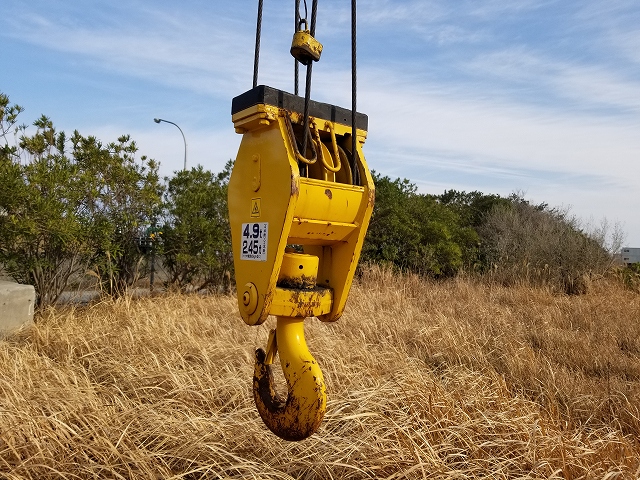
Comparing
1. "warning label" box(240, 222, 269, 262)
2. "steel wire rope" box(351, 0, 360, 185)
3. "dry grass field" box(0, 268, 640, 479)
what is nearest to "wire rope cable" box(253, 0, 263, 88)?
"steel wire rope" box(351, 0, 360, 185)

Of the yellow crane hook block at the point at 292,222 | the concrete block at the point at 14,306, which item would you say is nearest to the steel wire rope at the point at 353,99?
the yellow crane hook block at the point at 292,222

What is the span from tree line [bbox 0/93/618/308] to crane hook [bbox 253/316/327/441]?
494 cm

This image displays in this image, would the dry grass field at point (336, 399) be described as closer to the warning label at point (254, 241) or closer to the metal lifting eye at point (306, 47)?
the warning label at point (254, 241)

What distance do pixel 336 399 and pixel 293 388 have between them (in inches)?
73.2

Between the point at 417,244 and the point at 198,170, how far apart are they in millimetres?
4627

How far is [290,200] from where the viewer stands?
162 centimetres

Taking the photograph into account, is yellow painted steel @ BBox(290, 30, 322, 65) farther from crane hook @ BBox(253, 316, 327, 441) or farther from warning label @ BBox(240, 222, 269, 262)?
crane hook @ BBox(253, 316, 327, 441)

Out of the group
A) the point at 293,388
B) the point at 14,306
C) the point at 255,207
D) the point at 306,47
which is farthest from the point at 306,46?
the point at 14,306

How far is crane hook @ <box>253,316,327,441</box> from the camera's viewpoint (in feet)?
5.83

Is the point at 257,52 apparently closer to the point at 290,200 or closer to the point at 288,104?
the point at 288,104

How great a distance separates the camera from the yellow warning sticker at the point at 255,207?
1.78 meters

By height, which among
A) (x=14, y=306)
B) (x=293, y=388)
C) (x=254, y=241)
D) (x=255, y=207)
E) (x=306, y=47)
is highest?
(x=306, y=47)

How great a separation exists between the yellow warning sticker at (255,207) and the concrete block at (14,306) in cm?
460

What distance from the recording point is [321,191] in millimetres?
1727
